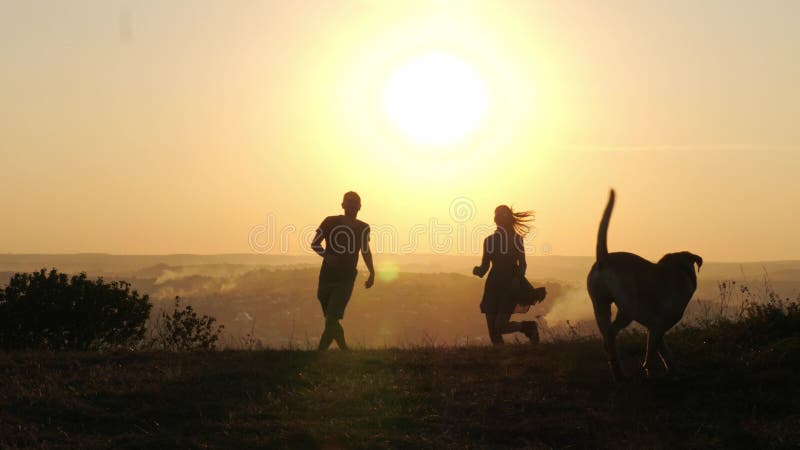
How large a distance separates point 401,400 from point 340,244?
4184 mm

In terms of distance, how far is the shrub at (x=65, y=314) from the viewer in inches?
597

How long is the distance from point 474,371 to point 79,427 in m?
4.68

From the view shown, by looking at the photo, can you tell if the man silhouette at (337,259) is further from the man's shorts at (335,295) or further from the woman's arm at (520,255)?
the woman's arm at (520,255)

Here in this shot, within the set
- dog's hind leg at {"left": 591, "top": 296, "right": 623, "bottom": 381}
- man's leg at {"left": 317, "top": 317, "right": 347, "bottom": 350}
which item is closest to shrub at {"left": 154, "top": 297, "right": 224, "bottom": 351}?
man's leg at {"left": 317, "top": 317, "right": 347, "bottom": 350}

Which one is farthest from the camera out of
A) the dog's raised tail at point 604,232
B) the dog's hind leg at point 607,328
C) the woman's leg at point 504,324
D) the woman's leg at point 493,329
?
the woman's leg at point 504,324

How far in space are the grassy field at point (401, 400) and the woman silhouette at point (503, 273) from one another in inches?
63.6

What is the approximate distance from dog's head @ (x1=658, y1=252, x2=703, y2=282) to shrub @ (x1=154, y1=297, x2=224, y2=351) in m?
8.17

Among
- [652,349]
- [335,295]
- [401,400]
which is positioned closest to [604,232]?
[652,349]

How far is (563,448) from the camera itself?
25.5 feet

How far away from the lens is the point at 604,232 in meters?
9.93

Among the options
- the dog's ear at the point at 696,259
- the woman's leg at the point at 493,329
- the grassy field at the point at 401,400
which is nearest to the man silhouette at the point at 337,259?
the grassy field at the point at 401,400

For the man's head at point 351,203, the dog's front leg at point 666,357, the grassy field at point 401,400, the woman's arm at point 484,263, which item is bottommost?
the grassy field at point 401,400

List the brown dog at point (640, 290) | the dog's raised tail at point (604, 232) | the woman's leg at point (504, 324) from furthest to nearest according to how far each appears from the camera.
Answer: the woman's leg at point (504, 324) < the dog's raised tail at point (604, 232) < the brown dog at point (640, 290)

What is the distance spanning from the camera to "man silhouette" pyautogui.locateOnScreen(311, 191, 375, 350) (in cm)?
1310
